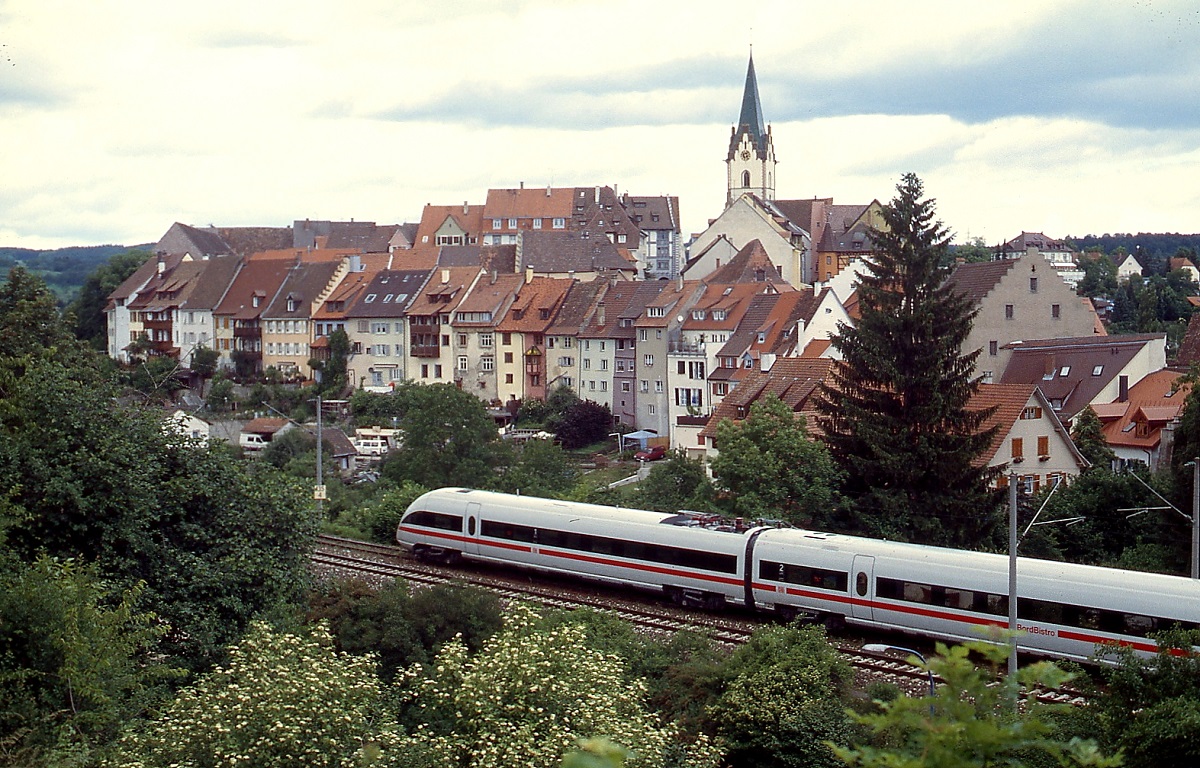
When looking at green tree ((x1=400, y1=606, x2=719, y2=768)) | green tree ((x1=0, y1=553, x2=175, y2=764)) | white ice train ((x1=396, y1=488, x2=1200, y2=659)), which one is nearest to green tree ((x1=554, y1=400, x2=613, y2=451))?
white ice train ((x1=396, y1=488, x2=1200, y2=659))

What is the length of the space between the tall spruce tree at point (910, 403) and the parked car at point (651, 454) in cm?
3253

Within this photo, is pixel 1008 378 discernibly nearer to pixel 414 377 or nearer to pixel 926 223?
pixel 926 223

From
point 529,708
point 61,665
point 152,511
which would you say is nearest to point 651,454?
point 152,511

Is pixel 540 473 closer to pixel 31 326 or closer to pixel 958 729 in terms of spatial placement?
pixel 31 326

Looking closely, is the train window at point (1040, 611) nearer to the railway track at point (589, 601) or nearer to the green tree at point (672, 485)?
the railway track at point (589, 601)

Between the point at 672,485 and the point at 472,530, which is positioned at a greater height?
the point at 672,485

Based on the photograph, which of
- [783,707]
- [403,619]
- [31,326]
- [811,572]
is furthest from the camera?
[31,326]

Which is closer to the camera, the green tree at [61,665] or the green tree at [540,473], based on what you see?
the green tree at [61,665]

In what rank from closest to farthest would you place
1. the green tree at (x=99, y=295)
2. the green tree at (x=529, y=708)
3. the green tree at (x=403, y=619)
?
the green tree at (x=529, y=708)
the green tree at (x=403, y=619)
the green tree at (x=99, y=295)

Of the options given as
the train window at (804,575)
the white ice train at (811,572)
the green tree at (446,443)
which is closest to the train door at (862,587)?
the white ice train at (811,572)

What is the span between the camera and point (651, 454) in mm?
73875

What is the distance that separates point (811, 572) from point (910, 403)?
12.1 meters

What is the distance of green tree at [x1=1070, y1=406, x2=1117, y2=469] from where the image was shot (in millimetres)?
45844

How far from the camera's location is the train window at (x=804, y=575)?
90.4 ft
